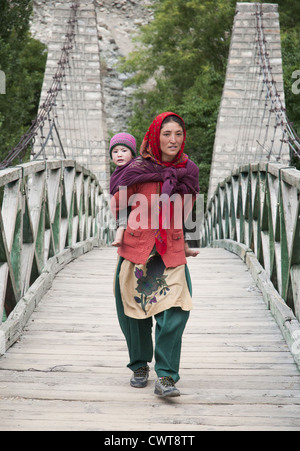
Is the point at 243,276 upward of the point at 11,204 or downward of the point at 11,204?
downward

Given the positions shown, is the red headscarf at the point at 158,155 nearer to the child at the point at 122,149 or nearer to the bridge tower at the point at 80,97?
the child at the point at 122,149

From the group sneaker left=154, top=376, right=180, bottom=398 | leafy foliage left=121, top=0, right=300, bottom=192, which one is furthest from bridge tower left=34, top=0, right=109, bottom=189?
sneaker left=154, top=376, right=180, bottom=398

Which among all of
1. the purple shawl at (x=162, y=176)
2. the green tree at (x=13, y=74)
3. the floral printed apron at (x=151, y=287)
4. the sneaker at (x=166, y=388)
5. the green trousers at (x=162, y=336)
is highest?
the green tree at (x=13, y=74)

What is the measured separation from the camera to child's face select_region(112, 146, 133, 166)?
7.84 ft

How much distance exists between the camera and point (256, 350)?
2355mm

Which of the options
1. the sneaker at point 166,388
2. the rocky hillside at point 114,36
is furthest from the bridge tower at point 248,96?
the sneaker at point 166,388

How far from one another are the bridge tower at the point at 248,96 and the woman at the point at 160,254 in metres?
7.19

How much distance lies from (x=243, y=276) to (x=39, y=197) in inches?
53.5

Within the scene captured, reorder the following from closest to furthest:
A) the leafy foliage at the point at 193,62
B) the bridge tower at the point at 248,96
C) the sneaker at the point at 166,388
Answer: the sneaker at the point at 166,388 → the bridge tower at the point at 248,96 → the leafy foliage at the point at 193,62

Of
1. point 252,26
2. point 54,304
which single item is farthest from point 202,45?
point 54,304

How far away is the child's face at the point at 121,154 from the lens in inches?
94.0

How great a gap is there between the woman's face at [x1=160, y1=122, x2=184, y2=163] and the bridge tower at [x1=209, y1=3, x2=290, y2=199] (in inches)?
284

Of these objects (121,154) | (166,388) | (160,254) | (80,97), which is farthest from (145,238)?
(80,97)

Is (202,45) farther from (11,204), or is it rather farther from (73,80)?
(11,204)
